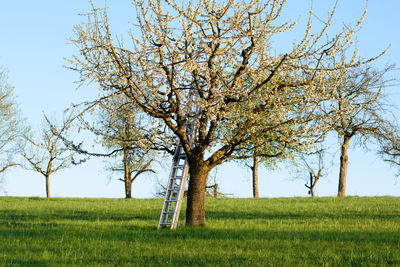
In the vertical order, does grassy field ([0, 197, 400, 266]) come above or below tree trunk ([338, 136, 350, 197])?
below

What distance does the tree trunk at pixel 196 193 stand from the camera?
52.1ft

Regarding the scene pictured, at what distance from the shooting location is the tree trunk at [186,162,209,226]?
15.9 m

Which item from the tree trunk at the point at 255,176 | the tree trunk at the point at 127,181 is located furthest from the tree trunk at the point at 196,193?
the tree trunk at the point at 127,181

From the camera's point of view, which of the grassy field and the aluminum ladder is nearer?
the grassy field

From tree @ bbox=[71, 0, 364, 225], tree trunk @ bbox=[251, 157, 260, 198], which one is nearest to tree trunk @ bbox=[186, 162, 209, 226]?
tree @ bbox=[71, 0, 364, 225]

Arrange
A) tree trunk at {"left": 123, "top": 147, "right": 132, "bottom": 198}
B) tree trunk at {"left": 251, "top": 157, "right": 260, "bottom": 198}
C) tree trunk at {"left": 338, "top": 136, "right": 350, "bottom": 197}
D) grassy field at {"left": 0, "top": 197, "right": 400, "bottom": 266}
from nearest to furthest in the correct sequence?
grassy field at {"left": 0, "top": 197, "right": 400, "bottom": 266} < tree trunk at {"left": 338, "top": 136, "right": 350, "bottom": 197} < tree trunk at {"left": 251, "top": 157, "right": 260, "bottom": 198} < tree trunk at {"left": 123, "top": 147, "right": 132, "bottom": 198}

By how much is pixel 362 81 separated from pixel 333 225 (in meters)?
20.1

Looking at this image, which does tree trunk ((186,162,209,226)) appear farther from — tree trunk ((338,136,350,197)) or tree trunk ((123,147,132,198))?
tree trunk ((123,147,132,198))

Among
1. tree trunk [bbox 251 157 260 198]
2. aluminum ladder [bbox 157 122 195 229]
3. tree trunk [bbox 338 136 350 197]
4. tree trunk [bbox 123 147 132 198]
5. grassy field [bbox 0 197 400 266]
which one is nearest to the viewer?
grassy field [bbox 0 197 400 266]

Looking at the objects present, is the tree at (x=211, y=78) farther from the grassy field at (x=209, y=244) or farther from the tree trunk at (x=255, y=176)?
the tree trunk at (x=255, y=176)

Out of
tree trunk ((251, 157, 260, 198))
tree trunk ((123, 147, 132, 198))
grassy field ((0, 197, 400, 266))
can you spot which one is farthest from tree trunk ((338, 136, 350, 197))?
tree trunk ((123, 147, 132, 198))

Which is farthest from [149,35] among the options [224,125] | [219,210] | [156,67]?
[219,210]

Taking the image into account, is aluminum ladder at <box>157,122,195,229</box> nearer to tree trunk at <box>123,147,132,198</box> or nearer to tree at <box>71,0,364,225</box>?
tree at <box>71,0,364,225</box>

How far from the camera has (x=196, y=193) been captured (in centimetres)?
1586
